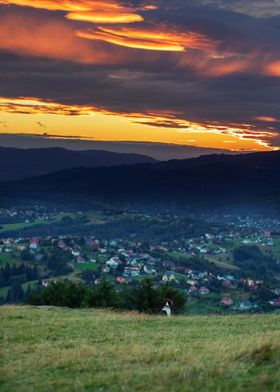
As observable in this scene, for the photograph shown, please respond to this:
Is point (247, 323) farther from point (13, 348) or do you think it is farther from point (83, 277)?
point (83, 277)

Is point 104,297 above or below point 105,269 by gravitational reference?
above

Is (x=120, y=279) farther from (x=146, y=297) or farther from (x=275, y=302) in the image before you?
(x=146, y=297)

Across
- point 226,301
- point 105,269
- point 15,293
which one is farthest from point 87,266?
point 226,301

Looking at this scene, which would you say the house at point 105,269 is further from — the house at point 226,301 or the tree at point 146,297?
the tree at point 146,297

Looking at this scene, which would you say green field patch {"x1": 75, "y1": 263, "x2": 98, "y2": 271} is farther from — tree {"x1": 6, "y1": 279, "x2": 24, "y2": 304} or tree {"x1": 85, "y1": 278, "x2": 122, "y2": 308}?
tree {"x1": 85, "y1": 278, "x2": 122, "y2": 308}

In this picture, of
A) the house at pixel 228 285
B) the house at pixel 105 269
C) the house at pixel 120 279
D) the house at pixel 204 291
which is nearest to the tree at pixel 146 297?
the house at pixel 204 291

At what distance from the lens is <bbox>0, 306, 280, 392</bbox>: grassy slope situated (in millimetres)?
15491

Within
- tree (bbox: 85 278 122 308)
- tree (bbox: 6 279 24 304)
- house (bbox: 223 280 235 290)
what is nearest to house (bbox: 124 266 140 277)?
house (bbox: 223 280 235 290)

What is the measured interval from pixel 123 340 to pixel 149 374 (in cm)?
857

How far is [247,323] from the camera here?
102 feet

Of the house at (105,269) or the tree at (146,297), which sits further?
the house at (105,269)

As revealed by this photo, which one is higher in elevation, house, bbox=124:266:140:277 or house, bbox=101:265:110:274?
house, bbox=101:265:110:274

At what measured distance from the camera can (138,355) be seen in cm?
2003

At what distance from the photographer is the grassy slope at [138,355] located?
15.5m
